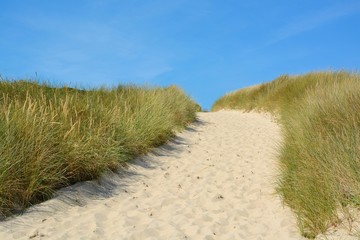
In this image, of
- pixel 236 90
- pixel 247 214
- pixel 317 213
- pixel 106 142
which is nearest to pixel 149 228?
pixel 247 214

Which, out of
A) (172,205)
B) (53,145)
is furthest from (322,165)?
(53,145)

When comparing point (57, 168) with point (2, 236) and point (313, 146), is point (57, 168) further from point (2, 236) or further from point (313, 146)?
point (313, 146)

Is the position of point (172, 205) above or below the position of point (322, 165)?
below

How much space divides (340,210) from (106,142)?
441cm

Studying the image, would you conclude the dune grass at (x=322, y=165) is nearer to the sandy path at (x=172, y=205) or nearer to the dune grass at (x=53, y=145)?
the sandy path at (x=172, y=205)

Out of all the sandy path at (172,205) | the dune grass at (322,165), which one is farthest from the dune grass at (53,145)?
the dune grass at (322,165)

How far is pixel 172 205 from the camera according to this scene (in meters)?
5.96

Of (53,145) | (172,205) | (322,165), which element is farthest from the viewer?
(53,145)

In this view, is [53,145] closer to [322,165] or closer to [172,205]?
[172,205]

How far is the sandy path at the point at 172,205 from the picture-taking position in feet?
16.0

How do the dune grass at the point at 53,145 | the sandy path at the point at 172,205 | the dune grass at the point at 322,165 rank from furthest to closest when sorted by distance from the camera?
the dune grass at the point at 53,145
the sandy path at the point at 172,205
the dune grass at the point at 322,165

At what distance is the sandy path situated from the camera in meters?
4.89

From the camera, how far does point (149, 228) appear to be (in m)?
4.99

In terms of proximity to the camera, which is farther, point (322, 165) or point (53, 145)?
point (53, 145)
